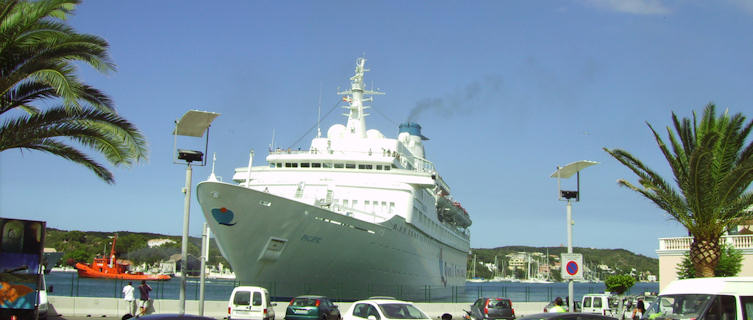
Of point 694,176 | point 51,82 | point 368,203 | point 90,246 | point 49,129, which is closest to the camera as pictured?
point 51,82

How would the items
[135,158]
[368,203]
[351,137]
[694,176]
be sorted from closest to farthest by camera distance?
1. [135,158]
2. [694,176]
3. [368,203]
4. [351,137]

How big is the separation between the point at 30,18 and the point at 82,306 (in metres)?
14.4

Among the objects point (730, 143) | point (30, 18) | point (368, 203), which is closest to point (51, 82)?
point (30, 18)

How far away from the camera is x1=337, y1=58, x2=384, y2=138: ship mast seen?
40.8m

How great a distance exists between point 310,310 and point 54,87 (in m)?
10.6

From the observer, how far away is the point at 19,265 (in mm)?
11250

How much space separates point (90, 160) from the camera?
14.4 metres

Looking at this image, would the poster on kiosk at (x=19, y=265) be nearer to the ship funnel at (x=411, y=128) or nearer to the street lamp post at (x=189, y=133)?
the street lamp post at (x=189, y=133)

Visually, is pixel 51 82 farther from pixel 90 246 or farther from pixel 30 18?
pixel 90 246

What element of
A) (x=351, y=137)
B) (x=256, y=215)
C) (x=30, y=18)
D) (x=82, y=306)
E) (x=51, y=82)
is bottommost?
(x=82, y=306)

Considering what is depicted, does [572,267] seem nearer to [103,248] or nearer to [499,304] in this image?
[499,304]

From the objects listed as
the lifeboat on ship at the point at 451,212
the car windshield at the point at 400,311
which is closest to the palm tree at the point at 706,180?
the car windshield at the point at 400,311

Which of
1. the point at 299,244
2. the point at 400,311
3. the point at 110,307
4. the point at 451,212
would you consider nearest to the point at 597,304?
the point at 299,244

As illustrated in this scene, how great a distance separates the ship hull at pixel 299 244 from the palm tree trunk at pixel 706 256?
1344 cm
